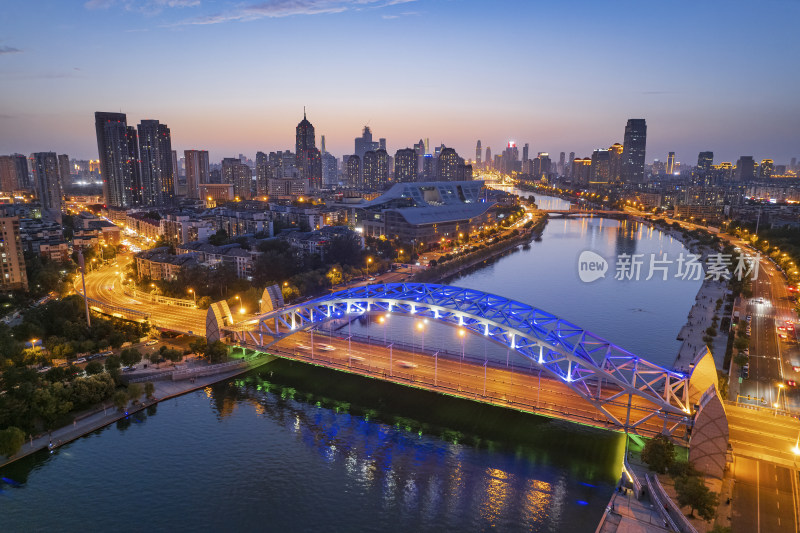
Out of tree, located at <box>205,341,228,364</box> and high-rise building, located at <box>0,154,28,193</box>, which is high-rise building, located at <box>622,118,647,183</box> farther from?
tree, located at <box>205,341,228,364</box>

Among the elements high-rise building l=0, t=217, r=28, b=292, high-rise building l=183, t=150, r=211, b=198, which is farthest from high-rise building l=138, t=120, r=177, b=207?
high-rise building l=0, t=217, r=28, b=292

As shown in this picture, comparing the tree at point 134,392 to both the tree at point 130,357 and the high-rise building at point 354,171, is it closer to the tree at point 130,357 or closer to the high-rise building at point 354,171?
the tree at point 130,357

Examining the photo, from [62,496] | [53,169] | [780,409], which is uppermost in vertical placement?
[53,169]

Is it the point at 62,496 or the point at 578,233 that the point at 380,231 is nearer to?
the point at 578,233

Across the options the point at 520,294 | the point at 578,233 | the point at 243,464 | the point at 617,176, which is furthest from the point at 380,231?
the point at 617,176

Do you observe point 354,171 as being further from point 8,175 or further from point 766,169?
point 766,169
